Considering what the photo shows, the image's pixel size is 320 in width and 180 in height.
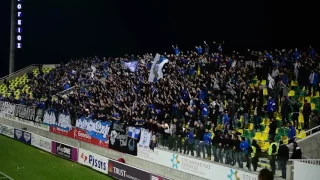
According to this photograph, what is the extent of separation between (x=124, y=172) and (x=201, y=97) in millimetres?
6099

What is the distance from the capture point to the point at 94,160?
82.1ft

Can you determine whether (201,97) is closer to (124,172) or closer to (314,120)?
(124,172)

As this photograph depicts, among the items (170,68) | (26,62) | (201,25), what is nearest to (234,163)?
(170,68)

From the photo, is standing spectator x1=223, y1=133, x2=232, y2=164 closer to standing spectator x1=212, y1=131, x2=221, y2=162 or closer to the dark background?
standing spectator x1=212, y1=131, x2=221, y2=162

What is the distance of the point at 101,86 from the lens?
3391 cm

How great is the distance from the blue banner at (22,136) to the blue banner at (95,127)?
6.74m

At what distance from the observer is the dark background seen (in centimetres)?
3158

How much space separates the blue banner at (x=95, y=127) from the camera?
26.0 metres

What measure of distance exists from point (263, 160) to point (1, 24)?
5135 cm

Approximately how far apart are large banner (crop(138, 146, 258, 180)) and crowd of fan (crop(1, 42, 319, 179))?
0.40 metres

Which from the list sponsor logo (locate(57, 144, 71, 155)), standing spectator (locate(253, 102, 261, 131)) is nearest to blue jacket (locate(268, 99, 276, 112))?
standing spectator (locate(253, 102, 261, 131))

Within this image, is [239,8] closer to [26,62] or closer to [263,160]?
[263,160]

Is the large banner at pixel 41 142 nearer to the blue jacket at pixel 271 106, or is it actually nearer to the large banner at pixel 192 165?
the large banner at pixel 192 165

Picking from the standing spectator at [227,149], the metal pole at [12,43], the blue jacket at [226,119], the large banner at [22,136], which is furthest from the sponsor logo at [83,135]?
the metal pole at [12,43]
